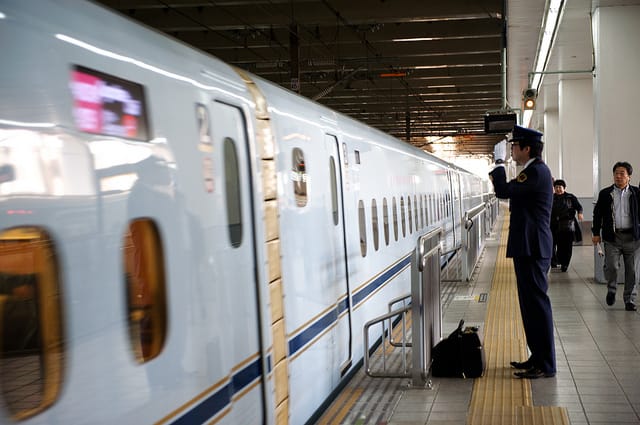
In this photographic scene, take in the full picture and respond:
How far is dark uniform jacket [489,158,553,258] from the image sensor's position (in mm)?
6219

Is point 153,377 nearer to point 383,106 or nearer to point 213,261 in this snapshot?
point 213,261

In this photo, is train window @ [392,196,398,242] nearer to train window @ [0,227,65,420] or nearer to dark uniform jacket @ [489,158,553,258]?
dark uniform jacket @ [489,158,553,258]

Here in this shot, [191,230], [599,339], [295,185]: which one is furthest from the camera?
[599,339]

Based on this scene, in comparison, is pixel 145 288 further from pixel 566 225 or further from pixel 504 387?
pixel 566 225

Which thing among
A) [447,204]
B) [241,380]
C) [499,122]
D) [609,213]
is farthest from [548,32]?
[241,380]

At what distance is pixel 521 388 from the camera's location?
6340 millimetres

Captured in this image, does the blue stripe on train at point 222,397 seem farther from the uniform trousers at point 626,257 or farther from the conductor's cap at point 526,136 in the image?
the uniform trousers at point 626,257

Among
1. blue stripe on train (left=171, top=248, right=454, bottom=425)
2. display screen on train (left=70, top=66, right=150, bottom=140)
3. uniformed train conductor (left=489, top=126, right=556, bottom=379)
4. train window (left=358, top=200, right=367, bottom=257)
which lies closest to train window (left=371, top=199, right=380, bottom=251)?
train window (left=358, top=200, right=367, bottom=257)

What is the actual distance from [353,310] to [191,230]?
3.61m

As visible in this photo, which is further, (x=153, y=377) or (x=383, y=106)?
(x=383, y=106)

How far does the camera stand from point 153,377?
294 centimetres

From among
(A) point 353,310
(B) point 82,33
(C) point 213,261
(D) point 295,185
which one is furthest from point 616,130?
(B) point 82,33

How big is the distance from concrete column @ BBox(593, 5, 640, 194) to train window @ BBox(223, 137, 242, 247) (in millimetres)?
10339

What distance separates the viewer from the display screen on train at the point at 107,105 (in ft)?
8.48
